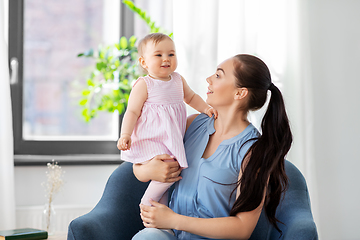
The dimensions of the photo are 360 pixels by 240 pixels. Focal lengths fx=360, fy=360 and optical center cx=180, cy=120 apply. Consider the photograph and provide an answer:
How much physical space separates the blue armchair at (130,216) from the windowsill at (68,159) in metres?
0.79

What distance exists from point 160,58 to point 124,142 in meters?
0.35

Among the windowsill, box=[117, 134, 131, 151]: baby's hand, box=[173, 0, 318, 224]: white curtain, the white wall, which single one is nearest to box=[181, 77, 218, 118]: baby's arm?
box=[117, 134, 131, 151]: baby's hand

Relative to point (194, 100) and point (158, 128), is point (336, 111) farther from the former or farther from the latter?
Answer: point (158, 128)

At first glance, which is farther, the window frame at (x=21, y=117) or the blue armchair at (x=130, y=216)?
the window frame at (x=21, y=117)

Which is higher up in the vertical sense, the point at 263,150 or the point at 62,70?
the point at 62,70

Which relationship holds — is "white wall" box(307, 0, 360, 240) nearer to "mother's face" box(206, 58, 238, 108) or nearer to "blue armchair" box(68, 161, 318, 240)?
"blue armchair" box(68, 161, 318, 240)

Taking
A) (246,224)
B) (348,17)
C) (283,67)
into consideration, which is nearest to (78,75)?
(283,67)

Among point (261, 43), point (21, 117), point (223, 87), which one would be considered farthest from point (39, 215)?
point (261, 43)

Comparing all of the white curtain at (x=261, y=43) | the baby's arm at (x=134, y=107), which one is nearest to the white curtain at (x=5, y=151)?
the white curtain at (x=261, y=43)

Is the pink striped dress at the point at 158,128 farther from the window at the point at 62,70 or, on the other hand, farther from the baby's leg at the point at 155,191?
the window at the point at 62,70

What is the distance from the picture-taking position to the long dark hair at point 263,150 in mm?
1258

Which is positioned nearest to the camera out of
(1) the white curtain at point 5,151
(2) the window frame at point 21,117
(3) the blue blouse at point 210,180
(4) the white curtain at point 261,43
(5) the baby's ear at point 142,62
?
(3) the blue blouse at point 210,180

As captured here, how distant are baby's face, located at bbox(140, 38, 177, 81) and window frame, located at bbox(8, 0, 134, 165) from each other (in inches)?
47.5

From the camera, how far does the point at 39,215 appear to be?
2.33 m
